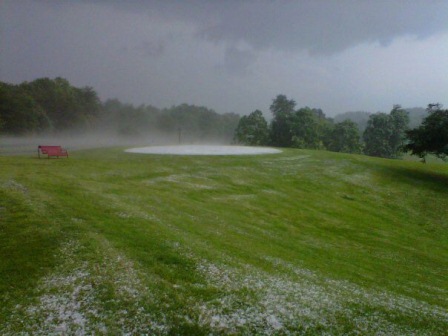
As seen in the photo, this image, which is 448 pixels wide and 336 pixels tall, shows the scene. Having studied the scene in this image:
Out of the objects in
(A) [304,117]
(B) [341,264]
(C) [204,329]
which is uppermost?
(A) [304,117]

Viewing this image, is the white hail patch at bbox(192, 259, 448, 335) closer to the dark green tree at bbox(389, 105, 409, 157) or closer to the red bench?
the red bench

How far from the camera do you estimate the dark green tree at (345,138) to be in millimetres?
142375

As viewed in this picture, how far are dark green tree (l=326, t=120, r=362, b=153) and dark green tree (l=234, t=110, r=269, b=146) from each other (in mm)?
30675

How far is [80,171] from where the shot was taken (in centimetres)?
3553

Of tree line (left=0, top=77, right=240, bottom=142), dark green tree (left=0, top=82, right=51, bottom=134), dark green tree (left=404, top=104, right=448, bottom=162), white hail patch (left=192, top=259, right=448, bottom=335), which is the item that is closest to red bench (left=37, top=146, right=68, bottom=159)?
white hail patch (left=192, top=259, right=448, bottom=335)

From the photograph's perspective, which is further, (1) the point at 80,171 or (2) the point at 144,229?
(1) the point at 80,171

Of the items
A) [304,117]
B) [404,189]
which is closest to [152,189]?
[404,189]

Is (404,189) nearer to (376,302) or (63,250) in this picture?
(376,302)

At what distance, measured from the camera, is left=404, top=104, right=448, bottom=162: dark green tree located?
48125mm

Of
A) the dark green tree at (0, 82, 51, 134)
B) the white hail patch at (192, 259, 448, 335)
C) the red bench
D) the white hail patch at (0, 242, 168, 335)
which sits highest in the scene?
the dark green tree at (0, 82, 51, 134)

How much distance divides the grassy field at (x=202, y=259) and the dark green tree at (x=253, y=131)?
388ft

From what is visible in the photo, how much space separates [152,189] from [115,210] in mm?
9576

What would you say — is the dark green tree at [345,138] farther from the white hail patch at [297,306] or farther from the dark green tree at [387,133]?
the white hail patch at [297,306]


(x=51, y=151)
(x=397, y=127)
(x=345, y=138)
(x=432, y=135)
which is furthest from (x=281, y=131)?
(x=51, y=151)
